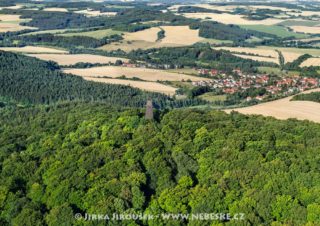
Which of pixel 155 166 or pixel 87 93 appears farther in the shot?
pixel 87 93

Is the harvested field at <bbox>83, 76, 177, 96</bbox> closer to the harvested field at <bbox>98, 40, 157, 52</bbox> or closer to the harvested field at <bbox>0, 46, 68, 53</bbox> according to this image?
the harvested field at <bbox>0, 46, 68, 53</bbox>

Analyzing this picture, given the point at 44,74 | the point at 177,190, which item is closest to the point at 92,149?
the point at 177,190

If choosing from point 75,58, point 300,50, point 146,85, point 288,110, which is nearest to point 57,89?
point 146,85

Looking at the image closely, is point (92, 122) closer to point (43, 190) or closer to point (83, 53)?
point (43, 190)

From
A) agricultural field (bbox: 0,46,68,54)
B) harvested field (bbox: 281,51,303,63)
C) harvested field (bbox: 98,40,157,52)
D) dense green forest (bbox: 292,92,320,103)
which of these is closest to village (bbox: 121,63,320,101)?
dense green forest (bbox: 292,92,320,103)

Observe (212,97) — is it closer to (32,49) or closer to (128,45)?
(32,49)

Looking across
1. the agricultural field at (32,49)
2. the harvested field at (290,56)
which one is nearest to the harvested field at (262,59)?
the harvested field at (290,56)

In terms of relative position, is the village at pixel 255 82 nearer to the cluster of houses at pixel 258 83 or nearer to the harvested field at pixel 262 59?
the cluster of houses at pixel 258 83
